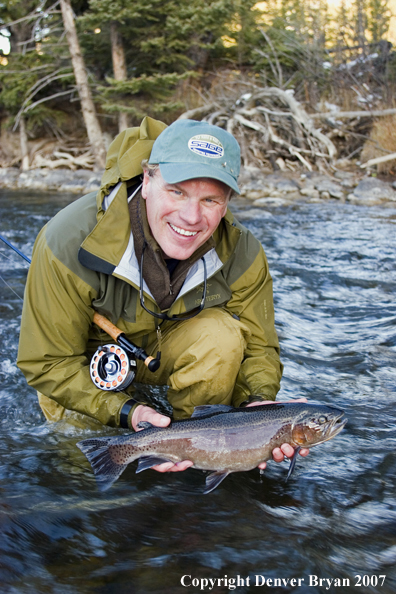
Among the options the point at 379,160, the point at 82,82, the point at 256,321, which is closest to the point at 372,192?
the point at 379,160

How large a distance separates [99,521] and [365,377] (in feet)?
8.35

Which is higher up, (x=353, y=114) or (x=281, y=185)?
(x=353, y=114)

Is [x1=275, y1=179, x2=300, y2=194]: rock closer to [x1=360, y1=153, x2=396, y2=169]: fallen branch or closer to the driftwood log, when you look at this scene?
the driftwood log

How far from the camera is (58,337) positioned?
9.78 feet

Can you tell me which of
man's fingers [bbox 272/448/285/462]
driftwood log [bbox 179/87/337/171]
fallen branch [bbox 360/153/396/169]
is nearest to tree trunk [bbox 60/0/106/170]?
driftwood log [bbox 179/87/337/171]

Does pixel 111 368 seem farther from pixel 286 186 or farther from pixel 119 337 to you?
pixel 286 186

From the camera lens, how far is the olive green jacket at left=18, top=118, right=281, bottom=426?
2.94 metres

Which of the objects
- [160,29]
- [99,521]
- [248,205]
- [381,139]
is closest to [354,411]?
[99,521]

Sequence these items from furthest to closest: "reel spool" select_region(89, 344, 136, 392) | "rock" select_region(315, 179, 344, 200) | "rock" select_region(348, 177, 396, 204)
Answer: "rock" select_region(315, 179, 344, 200) → "rock" select_region(348, 177, 396, 204) → "reel spool" select_region(89, 344, 136, 392)

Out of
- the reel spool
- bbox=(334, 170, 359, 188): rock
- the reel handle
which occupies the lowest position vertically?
the reel spool

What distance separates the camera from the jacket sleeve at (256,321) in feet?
11.1

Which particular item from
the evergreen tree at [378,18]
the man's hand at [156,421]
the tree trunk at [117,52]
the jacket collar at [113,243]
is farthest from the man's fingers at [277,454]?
the evergreen tree at [378,18]

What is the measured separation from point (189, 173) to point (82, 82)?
17.0 m

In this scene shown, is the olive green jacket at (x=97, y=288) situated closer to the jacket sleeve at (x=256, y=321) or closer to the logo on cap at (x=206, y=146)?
the jacket sleeve at (x=256, y=321)
